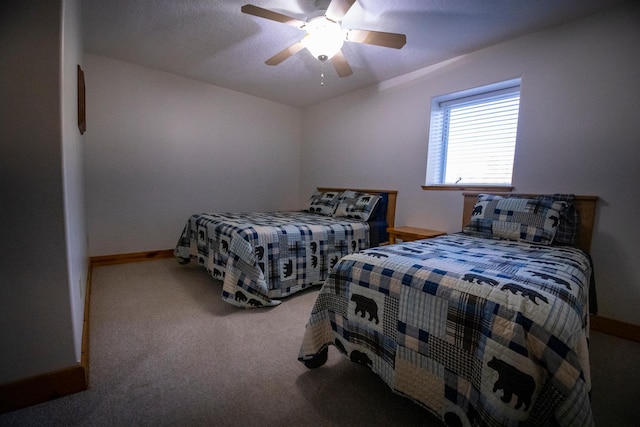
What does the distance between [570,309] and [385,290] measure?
0.61 meters

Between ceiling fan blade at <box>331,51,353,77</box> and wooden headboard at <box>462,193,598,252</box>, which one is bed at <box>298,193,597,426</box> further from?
ceiling fan blade at <box>331,51,353,77</box>

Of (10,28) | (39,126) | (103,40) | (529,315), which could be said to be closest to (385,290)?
(529,315)


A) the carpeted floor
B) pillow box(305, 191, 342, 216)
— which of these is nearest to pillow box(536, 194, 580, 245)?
the carpeted floor

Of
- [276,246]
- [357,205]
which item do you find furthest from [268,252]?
[357,205]

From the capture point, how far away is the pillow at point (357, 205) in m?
3.15

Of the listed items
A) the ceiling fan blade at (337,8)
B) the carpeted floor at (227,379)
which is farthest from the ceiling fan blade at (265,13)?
the carpeted floor at (227,379)

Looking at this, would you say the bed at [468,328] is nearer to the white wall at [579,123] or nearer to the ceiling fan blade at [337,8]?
the white wall at [579,123]

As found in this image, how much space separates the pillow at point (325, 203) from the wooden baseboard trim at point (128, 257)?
1960 millimetres

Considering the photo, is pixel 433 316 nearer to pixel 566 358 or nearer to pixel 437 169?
pixel 566 358

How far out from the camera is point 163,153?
3.42 m

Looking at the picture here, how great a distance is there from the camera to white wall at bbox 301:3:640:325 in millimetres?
1862

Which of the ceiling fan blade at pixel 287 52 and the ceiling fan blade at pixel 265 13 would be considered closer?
the ceiling fan blade at pixel 265 13

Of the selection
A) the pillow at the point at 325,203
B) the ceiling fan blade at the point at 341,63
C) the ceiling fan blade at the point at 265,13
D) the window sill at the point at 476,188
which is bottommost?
the pillow at the point at 325,203

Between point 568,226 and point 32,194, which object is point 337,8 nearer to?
point 32,194
